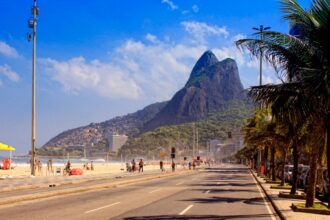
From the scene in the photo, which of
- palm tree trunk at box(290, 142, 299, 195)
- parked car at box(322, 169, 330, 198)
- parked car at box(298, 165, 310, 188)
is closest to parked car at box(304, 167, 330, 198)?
parked car at box(322, 169, 330, 198)

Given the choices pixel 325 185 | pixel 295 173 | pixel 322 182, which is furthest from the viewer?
pixel 322 182

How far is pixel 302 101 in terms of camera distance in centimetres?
1756

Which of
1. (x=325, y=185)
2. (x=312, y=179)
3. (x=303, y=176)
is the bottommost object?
(x=303, y=176)

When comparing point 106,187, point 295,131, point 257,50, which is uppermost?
point 257,50

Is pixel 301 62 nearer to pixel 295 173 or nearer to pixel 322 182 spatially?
pixel 295 173

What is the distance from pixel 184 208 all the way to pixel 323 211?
16.1 ft

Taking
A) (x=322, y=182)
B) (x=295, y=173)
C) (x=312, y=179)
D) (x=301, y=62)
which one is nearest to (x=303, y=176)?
(x=322, y=182)

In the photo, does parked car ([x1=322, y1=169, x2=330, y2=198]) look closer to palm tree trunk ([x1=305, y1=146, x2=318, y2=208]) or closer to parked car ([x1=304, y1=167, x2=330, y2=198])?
parked car ([x1=304, y1=167, x2=330, y2=198])

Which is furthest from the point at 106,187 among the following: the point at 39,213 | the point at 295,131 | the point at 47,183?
the point at 39,213

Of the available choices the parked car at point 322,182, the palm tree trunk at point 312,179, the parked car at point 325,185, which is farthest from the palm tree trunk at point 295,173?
the palm tree trunk at point 312,179

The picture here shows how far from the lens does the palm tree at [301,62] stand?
54.7 feet

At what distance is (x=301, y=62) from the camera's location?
58.8ft

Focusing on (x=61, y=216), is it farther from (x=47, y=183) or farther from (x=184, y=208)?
(x=47, y=183)

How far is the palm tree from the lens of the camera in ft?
54.7
